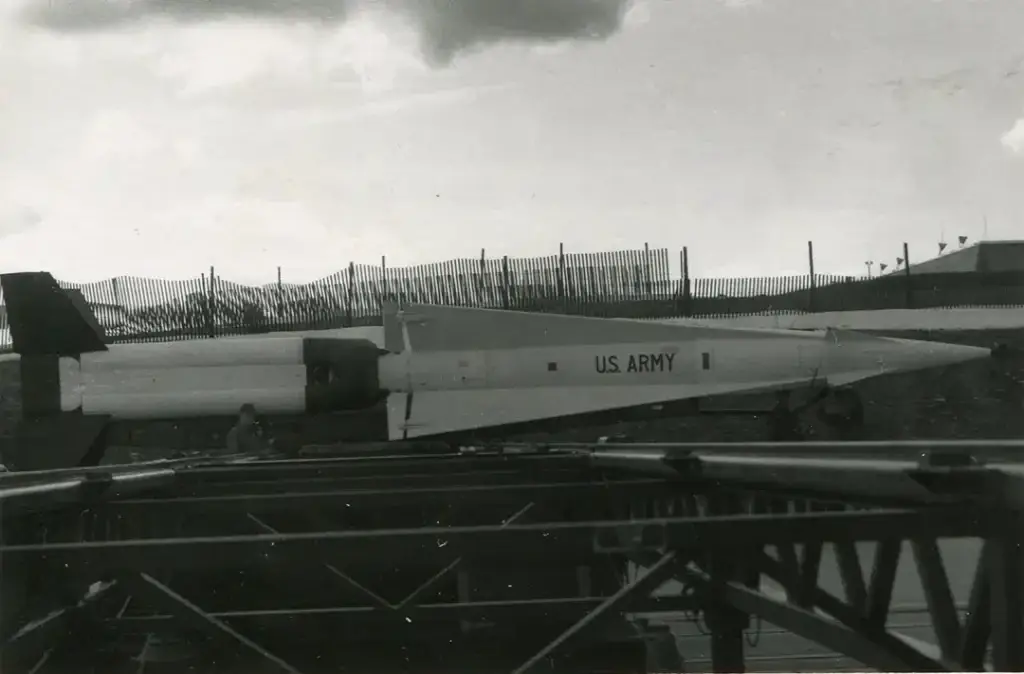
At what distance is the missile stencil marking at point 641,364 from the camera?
4.17 meters

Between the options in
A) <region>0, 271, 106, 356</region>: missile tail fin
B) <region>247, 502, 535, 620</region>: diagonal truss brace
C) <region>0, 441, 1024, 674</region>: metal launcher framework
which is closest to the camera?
<region>0, 441, 1024, 674</region>: metal launcher framework

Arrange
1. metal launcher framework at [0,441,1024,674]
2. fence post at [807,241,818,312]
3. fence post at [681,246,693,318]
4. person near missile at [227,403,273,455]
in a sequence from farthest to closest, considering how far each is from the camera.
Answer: person near missile at [227,403,273,455], fence post at [681,246,693,318], fence post at [807,241,818,312], metal launcher framework at [0,441,1024,674]

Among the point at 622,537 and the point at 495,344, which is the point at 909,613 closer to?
the point at 622,537

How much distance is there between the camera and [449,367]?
14.0 ft

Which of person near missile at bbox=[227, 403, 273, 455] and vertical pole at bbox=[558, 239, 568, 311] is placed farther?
person near missile at bbox=[227, 403, 273, 455]

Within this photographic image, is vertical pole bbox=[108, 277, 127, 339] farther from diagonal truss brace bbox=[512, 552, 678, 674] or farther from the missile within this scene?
diagonal truss brace bbox=[512, 552, 678, 674]

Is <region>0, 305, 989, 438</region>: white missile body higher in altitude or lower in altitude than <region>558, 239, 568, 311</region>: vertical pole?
lower

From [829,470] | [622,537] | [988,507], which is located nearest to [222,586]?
[622,537]

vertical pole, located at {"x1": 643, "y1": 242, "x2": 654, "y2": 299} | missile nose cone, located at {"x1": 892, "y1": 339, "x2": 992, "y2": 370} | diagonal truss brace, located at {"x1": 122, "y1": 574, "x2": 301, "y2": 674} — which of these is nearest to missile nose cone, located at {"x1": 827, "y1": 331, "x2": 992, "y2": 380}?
missile nose cone, located at {"x1": 892, "y1": 339, "x2": 992, "y2": 370}

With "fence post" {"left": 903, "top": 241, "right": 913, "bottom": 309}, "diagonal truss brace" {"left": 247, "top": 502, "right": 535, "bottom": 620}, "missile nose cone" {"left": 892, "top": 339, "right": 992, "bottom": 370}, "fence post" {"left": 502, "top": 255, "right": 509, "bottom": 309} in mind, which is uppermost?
"fence post" {"left": 502, "top": 255, "right": 509, "bottom": 309}

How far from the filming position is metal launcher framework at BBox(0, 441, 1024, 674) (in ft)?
2.88

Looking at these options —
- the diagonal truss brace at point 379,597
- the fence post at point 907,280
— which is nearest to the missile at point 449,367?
the fence post at point 907,280

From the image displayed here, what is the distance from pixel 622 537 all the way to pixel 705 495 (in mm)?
634

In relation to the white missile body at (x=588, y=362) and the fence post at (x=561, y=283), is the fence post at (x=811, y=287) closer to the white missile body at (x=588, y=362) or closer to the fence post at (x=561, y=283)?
the white missile body at (x=588, y=362)
